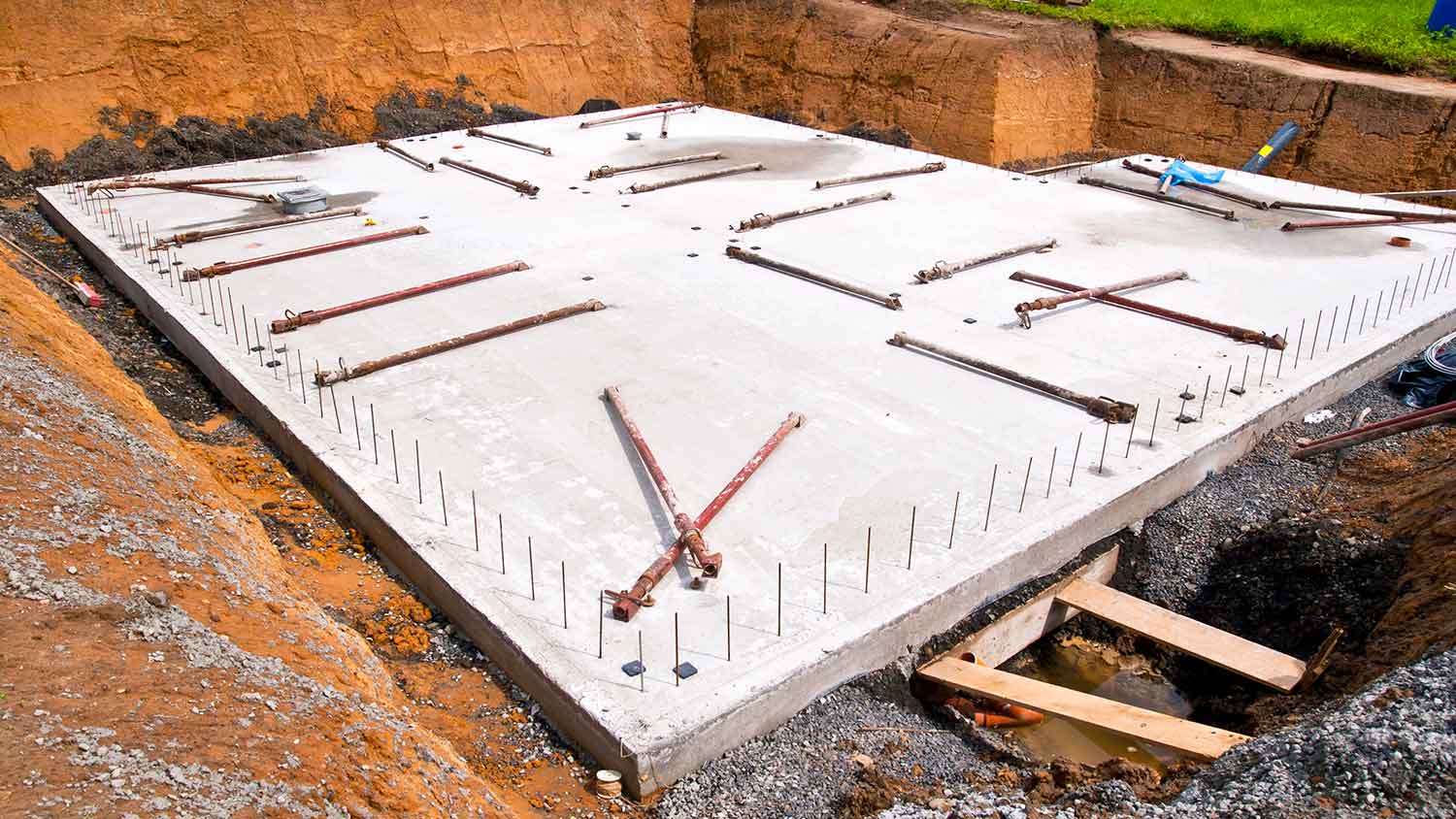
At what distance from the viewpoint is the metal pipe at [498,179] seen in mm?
12484

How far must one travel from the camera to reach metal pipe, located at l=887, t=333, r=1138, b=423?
712cm

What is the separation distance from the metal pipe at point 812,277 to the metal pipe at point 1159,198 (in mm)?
5065

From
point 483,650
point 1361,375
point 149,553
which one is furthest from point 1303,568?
point 149,553

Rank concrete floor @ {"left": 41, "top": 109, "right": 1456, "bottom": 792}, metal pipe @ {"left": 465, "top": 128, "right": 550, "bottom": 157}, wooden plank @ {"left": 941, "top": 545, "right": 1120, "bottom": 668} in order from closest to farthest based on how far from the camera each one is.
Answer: concrete floor @ {"left": 41, "top": 109, "right": 1456, "bottom": 792}
wooden plank @ {"left": 941, "top": 545, "right": 1120, "bottom": 668}
metal pipe @ {"left": 465, "top": 128, "right": 550, "bottom": 157}

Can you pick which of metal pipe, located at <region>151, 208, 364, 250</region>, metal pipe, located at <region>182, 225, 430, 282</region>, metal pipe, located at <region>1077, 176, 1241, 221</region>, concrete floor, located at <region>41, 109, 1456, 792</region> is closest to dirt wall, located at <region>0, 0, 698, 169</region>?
concrete floor, located at <region>41, 109, 1456, 792</region>

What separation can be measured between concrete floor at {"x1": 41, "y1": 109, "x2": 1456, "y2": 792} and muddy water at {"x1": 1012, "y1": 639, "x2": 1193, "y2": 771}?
0.73 metres

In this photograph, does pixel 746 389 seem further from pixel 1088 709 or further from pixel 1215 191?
pixel 1215 191

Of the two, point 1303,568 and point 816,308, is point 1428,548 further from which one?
point 816,308

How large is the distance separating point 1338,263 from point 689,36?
14.2 m

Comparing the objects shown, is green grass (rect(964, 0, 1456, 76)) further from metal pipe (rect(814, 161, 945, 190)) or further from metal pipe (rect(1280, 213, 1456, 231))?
metal pipe (rect(814, 161, 945, 190))

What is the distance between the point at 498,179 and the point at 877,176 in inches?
189

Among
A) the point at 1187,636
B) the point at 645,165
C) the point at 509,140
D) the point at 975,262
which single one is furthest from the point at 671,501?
the point at 509,140

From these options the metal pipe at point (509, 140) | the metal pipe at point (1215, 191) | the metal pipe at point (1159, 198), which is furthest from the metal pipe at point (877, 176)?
the metal pipe at point (509, 140)

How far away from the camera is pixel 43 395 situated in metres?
6.15
